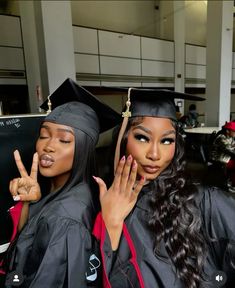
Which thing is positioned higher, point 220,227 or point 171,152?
point 171,152

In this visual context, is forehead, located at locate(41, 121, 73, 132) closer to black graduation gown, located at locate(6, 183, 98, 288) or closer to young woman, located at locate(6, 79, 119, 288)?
young woman, located at locate(6, 79, 119, 288)

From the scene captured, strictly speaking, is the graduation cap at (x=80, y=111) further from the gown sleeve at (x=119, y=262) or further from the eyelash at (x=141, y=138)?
the gown sleeve at (x=119, y=262)

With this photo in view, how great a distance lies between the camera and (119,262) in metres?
0.90

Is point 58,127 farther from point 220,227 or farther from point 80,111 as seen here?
point 220,227

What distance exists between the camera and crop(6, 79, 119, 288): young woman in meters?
0.81

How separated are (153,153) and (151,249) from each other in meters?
0.38

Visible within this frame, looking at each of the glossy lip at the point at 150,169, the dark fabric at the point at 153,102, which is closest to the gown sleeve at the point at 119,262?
the glossy lip at the point at 150,169

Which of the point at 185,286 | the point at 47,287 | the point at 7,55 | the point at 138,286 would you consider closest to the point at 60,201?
the point at 47,287

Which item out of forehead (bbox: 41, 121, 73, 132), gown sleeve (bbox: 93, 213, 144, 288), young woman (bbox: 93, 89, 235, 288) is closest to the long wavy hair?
young woman (bbox: 93, 89, 235, 288)

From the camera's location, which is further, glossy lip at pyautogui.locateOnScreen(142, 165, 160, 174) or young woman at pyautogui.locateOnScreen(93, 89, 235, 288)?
glossy lip at pyautogui.locateOnScreen(142, 165, 160, 174)

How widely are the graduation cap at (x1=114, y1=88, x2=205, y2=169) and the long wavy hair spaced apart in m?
0.03

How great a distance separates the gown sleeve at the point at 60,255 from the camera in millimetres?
794

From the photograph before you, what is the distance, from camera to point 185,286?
97cm

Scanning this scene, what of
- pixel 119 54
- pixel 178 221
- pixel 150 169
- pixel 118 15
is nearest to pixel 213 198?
pixel 178 221
